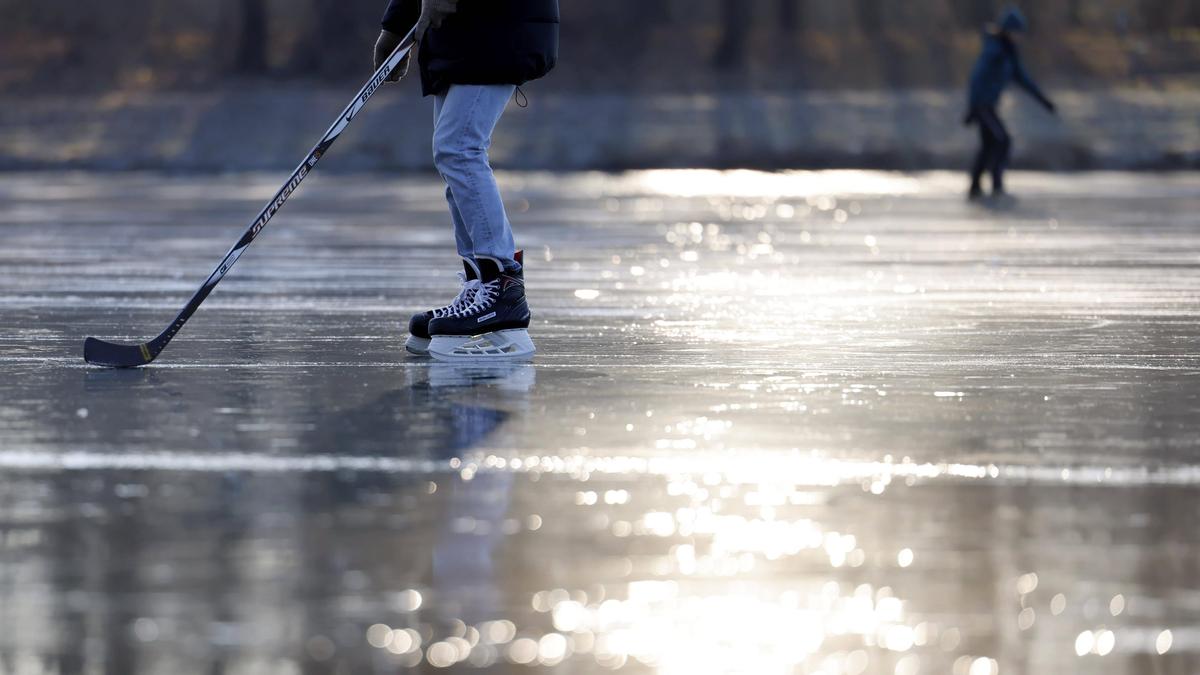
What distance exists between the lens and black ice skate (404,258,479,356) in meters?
8.48

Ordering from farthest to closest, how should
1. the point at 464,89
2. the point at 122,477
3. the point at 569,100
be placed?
the point at 569,100 → the point at 464,89 → the point at 122,477

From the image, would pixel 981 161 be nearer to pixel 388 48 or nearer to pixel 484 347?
pixel 388 48

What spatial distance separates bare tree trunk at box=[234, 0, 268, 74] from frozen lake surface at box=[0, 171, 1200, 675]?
39178mm

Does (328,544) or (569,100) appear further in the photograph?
(569,100)

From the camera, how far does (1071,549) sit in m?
4.78

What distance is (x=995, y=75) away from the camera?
2380 centimetres

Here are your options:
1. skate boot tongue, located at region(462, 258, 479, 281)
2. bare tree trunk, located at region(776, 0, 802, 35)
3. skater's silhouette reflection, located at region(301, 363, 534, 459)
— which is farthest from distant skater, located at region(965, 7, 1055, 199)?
bare tree trunk, located at region(776, 0, 802, 35)

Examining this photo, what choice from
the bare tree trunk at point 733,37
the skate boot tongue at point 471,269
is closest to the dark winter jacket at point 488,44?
the skate boot tongue at point 471,269

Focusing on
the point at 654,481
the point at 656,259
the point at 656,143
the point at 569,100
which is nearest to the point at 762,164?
the point at 656,143

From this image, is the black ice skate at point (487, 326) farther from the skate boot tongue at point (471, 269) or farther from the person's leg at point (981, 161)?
the person's leg at point (981, 161)

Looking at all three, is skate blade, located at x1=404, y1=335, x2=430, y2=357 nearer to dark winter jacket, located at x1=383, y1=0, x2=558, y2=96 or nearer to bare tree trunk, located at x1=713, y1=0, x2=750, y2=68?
dark winter jacket, located at x1=383, y1=0, x2=558, y2=96

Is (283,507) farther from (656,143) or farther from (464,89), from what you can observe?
(656,143)

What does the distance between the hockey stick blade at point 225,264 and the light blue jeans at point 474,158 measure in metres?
0.31

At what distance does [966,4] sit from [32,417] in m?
53.9
